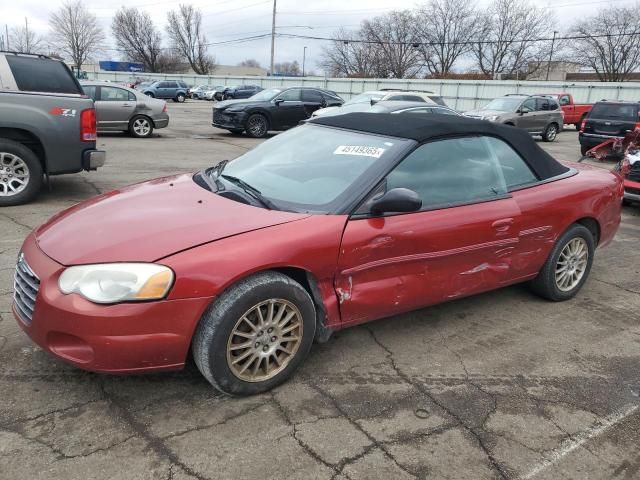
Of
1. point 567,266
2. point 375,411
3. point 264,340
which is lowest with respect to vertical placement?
point 375,411

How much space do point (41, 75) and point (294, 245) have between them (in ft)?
17.4

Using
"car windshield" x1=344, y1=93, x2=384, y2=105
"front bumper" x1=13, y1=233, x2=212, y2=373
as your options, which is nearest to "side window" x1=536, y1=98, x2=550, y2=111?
"car windshield" x1=344, y1=93, x2=384, y2=105

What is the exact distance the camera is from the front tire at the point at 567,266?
165 inches

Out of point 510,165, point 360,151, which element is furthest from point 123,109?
point 510,165

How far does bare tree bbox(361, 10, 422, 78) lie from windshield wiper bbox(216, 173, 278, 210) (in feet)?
231

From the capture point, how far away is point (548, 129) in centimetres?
1953

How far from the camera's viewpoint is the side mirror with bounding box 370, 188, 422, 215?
3010 millimetres

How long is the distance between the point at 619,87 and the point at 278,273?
1250 inches

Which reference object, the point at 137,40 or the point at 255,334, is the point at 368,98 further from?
the point at 137,40

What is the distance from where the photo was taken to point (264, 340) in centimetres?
283

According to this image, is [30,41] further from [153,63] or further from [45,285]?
[45,285]

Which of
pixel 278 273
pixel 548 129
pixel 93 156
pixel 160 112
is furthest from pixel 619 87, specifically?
pixel 278 273

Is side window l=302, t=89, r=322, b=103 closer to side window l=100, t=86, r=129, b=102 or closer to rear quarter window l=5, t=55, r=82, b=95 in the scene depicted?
side window l=100, t=86, r=129, b=102

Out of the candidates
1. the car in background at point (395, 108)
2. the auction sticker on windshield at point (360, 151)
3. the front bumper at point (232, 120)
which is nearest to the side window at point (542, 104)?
the car in background at point (395, 108)
